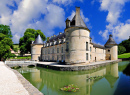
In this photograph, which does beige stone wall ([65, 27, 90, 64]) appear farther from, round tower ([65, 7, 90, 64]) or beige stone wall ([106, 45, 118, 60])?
beige stone wall ([106, 45, 118, 60])

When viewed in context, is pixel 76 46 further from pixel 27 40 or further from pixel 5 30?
pixel 5 30

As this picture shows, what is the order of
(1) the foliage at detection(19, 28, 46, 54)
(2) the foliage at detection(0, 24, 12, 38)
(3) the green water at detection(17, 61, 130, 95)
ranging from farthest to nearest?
(1) the foliage at detection(19, 28, 46, 54) < (2) the foliage at detection(0, 24, 12, 38) < (3) the green water at detection(17, 61, 130, 95)

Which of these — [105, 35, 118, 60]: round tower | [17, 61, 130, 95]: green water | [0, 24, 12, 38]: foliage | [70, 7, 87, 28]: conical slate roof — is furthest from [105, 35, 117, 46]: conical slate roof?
[0, 24, 12, 38]: foliage

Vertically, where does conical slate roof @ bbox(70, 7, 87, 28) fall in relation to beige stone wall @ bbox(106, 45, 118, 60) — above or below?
above

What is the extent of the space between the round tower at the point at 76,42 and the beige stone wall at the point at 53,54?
542 centimetres

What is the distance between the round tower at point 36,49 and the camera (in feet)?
84.8

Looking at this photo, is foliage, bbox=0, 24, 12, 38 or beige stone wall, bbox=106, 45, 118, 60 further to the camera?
beige stone wall, bbox=106, 45, 118, 60

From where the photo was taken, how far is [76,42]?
557 inches

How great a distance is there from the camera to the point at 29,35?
30797 millimetres

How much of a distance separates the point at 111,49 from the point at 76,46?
763 inches

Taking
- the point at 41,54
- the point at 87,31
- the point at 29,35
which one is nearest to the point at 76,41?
the point at 87,31

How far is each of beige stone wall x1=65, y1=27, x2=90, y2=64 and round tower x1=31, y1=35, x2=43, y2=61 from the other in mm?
13912

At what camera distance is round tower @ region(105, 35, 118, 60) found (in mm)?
29033

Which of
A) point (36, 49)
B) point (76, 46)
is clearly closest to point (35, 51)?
point (36, 49)
